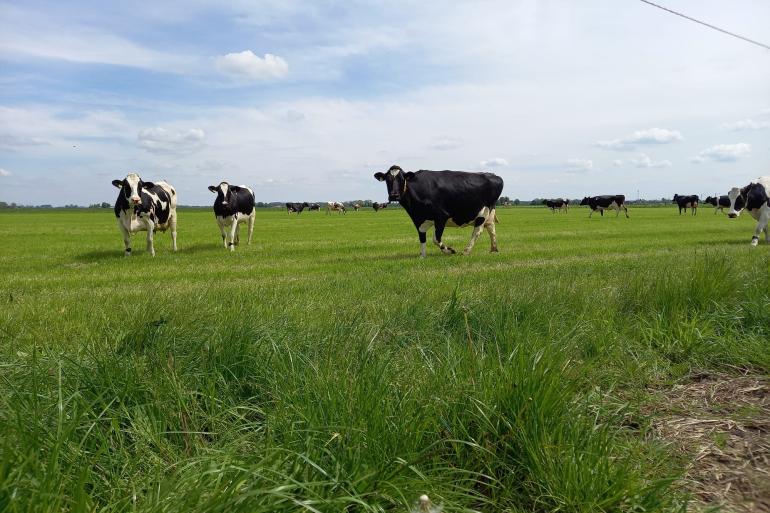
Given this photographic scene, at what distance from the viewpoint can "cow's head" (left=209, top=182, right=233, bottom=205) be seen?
18578 mm

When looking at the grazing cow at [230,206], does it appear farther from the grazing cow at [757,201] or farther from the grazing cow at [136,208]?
the grazing cow at [757,201]

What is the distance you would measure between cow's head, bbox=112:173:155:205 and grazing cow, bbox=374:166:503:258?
7.46 m

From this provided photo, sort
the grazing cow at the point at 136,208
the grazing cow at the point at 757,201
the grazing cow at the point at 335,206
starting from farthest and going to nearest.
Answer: the grazing cow at the point at 335,206
the grazing cow at the point at 757,201
the grazing cow at the point at 136,208

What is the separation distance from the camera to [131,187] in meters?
16.1

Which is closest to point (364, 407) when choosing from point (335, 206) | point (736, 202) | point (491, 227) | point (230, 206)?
point (491, 227)

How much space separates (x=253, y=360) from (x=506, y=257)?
1200 cm

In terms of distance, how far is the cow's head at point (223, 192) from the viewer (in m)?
18.6

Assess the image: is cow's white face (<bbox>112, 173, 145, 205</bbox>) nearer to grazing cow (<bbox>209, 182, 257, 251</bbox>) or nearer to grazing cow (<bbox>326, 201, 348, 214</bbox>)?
grazing cow (<bbox>209, 182, 257, 251</bbox>)

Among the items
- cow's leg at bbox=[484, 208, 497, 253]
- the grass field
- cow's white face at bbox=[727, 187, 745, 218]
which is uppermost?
cow's white face at bbox=[727, 187, 745, 218]

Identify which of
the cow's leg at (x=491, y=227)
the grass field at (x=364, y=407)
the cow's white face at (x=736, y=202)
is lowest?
the grass field at (x=364, y=407)

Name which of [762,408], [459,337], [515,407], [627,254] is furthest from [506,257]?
[515,407]

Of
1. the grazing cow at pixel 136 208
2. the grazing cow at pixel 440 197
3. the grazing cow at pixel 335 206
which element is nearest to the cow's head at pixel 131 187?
the grazing cow at pixel 136 208

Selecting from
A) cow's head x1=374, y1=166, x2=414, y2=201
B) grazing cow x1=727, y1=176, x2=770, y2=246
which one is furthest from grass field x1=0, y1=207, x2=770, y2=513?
grazing cow x1=727, y1=176, x2=770, y2=246

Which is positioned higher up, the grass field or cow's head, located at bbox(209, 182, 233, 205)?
cow's head, located at bbox(209, 182, 233, 205)
